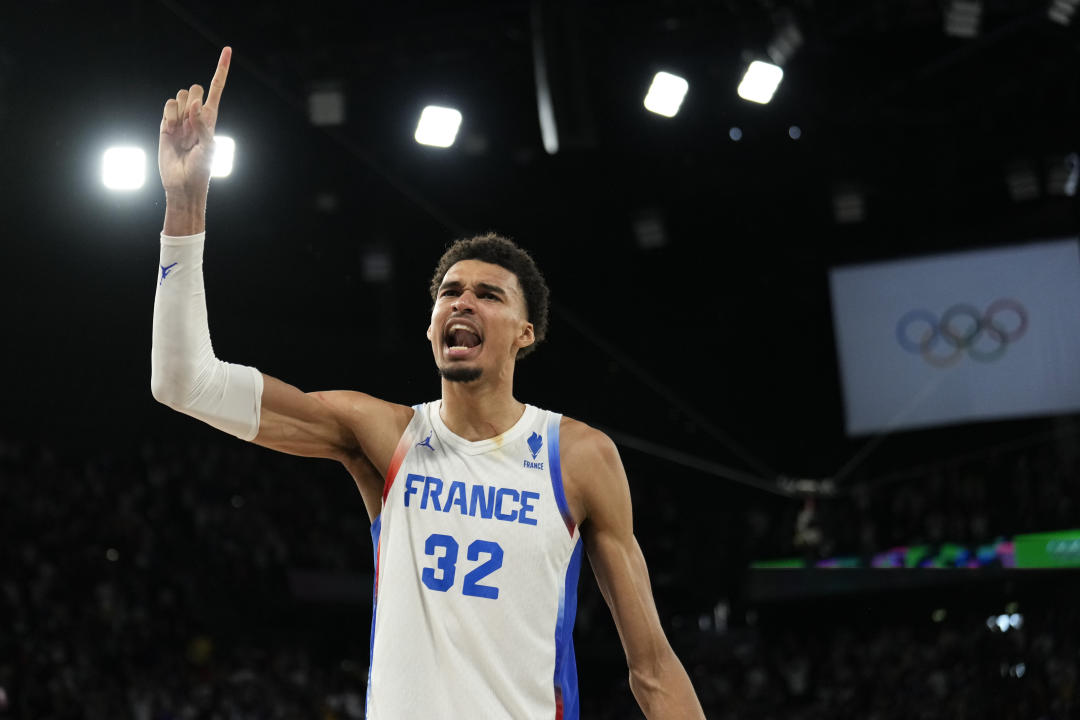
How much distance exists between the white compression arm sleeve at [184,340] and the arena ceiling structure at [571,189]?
20.9ft

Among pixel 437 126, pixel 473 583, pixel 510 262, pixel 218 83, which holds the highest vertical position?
pixel 437 126

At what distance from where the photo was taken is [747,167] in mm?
14664

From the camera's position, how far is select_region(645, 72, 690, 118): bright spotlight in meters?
9.19

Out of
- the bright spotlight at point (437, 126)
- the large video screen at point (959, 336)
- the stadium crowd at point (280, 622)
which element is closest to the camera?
the bright spotlight at point (437, 126)

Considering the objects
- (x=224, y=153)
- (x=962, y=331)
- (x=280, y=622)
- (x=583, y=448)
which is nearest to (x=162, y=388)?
(x=583, y=448)

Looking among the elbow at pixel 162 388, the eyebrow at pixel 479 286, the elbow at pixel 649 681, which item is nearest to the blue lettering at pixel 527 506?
the elbow at pixel 649 681

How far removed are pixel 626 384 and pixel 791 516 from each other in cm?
312

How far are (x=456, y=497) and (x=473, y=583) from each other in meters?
0.23

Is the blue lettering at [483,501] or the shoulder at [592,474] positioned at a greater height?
the shoulder at [592,474]

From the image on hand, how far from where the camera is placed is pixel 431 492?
10.0 feet

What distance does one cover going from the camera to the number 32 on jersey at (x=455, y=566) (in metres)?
2.93

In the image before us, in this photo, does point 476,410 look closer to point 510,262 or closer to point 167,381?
point 510,262

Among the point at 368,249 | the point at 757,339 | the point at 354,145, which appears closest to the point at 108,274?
the point at 368,249

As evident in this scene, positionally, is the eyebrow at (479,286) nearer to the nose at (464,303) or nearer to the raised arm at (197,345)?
the nose at (464,303)
